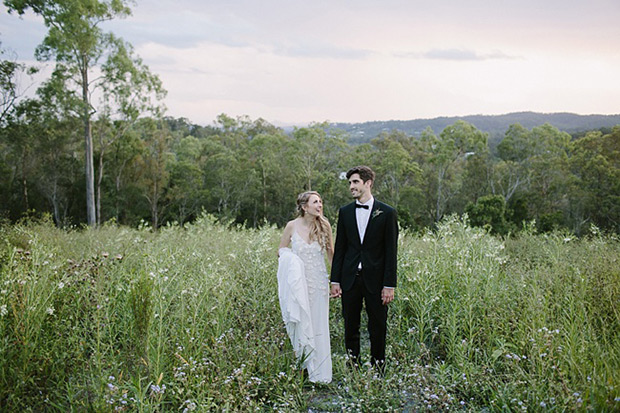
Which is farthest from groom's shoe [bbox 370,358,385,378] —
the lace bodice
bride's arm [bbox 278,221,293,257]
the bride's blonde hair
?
bride's arm [bbox 278,221,293,257]

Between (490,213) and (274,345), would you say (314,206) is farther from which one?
(490,213)

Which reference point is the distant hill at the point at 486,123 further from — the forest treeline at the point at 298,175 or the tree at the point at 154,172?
the tree at the point at 154,172

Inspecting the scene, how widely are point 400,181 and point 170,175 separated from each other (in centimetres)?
2089

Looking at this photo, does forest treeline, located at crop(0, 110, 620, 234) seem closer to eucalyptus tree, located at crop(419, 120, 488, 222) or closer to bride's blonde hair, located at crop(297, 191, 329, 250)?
eucalyptus tree, located at crop(419, 120, 488, 222)

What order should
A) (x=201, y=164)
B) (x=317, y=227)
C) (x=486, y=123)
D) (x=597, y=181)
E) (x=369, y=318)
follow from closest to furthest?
(x=369, y=318)
(x=317, y=227)
(x=597, y=181)
(x=201, y=164)
(x=486, y=123)

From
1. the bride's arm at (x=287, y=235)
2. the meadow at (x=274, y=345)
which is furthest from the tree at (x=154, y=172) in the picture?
the bride's arm at (x=287, y=235)

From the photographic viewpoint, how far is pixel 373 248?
420 centimetres

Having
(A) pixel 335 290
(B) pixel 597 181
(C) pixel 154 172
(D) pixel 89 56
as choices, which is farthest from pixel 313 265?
(B) pixel 597 181

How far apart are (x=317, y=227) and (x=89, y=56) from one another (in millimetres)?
27693

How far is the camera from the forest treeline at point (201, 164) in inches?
1065

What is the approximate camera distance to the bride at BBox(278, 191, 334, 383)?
4.17 metres

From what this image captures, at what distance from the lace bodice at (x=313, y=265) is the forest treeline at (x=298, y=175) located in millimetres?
24466

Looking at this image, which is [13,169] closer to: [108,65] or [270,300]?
[108,65]

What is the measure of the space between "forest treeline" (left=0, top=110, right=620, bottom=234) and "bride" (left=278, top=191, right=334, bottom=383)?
80.0ft
